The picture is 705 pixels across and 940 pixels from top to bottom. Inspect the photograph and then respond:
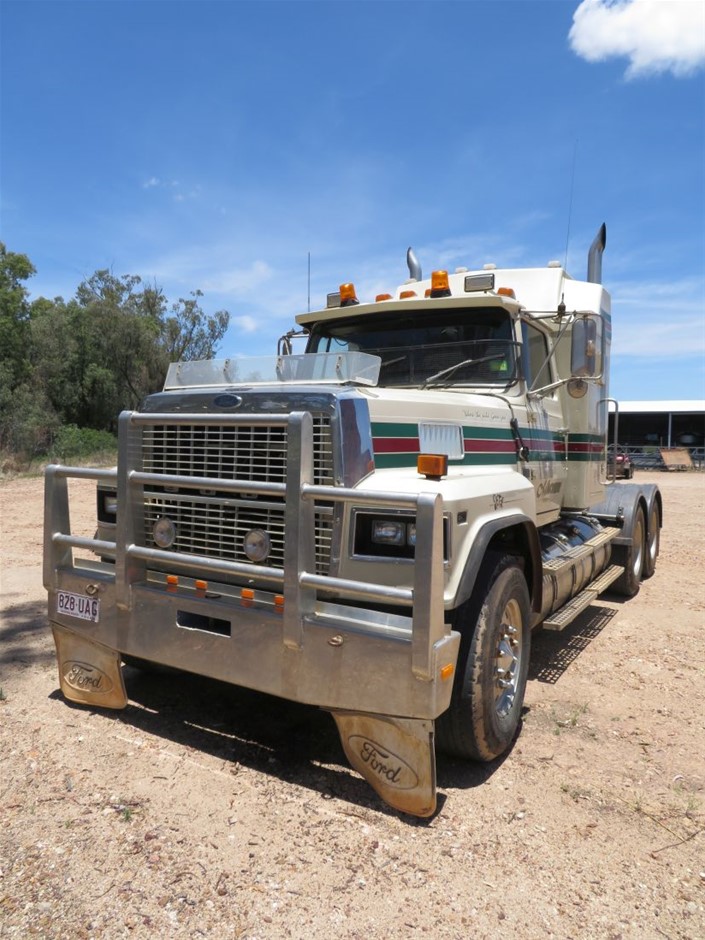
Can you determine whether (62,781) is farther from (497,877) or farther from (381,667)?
(497,877)

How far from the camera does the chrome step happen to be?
4.62 m

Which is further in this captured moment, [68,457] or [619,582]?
[68,457]

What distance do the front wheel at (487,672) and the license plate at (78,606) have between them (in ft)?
6.44

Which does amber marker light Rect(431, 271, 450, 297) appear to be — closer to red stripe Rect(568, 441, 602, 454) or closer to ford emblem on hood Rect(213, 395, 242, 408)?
red stripe Rect(568, 441, 602, 454)

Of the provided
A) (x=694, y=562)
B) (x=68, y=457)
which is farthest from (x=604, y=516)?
(x=68, y=457)

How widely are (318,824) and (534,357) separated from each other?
353 centimetres

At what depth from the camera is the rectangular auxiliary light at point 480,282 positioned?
472 centimetres

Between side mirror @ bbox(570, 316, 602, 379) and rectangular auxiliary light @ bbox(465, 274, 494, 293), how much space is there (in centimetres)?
67

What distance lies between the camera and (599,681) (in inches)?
193

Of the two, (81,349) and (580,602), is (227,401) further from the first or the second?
(81,349)

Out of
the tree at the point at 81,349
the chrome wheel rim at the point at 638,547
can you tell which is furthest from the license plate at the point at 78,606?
the tree at the point at 81,349

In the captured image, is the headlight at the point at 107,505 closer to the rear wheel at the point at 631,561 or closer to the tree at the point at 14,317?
the rear wheel at the point at 631,561

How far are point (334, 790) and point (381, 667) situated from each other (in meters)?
0.84

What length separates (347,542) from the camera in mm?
3182
